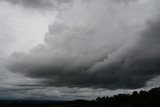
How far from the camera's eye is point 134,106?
654 ft

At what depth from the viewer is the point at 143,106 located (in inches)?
7781

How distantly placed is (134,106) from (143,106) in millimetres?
6853
